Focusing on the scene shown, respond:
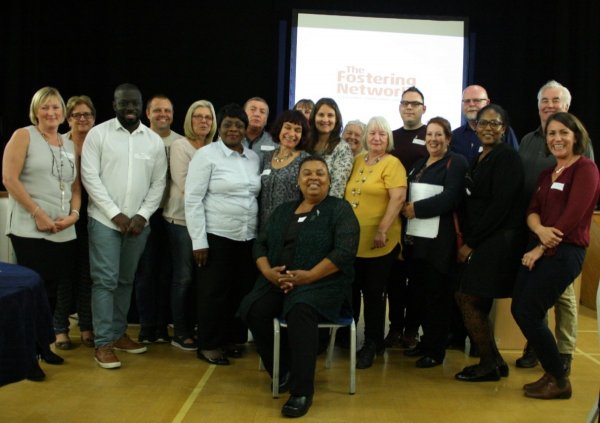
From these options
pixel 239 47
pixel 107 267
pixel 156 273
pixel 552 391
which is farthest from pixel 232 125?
pixel 239 47

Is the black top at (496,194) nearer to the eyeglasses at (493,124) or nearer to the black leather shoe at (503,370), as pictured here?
the eyeglasses at (493,124)

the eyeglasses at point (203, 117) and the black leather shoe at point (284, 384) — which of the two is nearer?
the black leather shoe at point (284, 384)

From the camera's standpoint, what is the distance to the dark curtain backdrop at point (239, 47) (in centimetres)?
662

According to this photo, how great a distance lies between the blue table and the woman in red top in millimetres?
2206

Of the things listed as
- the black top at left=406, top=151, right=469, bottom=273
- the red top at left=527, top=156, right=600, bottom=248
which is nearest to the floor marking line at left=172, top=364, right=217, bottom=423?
the black top at left=406, top=151, right=469, bottom=273

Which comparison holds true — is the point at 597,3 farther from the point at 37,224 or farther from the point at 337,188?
the point at 37,224

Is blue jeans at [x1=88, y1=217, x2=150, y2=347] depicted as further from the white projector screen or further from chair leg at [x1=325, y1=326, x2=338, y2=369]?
the white projector screen

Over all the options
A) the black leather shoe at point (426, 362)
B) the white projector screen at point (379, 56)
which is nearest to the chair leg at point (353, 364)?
the black leather shoe at point (426, 362)

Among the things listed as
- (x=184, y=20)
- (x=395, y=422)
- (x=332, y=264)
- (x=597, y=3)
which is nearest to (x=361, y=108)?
(x=184, y=20)

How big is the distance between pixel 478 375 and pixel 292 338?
114 centimetres

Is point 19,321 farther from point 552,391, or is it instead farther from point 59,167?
point 552,391

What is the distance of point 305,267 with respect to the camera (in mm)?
3342

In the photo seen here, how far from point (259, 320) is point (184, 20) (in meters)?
4.25

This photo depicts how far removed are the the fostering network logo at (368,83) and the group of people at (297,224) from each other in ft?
7.77
